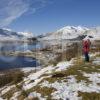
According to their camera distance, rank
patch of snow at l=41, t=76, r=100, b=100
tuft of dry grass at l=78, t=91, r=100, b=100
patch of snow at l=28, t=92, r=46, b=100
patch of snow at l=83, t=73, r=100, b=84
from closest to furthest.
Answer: tuft of dry grass at l=78, t=91, r=100, b=100
patch of snow at l=41, t=76, r=100, b=100
patch of snow at l=28, t=92, r=46, b=100
patch of snow at l=83, t=73, r=100, b=84

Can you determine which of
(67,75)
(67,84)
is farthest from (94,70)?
(67,84)

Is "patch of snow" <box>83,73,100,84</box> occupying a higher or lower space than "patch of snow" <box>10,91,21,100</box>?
higher

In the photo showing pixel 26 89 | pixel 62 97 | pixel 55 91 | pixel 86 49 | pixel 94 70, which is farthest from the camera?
pixel 86 49

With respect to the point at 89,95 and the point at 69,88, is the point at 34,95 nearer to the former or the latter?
the point at 69,88

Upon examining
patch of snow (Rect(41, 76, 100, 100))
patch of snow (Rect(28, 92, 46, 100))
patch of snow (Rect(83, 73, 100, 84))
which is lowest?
patch of snow (Rect(28, 92, 46, 100))

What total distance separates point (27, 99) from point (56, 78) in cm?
471

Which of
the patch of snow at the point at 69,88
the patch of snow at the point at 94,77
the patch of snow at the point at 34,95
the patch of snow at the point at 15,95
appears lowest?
the patch of snow at the point at 15,95

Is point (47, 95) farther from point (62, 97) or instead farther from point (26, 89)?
point (26, 89)

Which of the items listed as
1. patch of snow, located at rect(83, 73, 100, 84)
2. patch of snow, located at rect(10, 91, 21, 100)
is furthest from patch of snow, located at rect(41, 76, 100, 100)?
patch of snow, located at rect(10, 91, 21, 100)

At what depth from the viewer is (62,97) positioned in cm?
2295

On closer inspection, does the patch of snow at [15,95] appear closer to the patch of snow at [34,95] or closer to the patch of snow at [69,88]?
the patch of snow at [34,95]

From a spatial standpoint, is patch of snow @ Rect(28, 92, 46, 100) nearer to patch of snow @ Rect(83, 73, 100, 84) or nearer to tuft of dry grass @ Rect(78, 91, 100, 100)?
tuft of dry grass @ Rect(78, 91, 100, 100)

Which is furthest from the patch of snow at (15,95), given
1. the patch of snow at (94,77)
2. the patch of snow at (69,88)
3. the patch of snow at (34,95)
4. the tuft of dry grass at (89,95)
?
Answer: the patch of snow at (94,77)

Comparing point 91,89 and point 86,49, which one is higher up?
point 86,49
